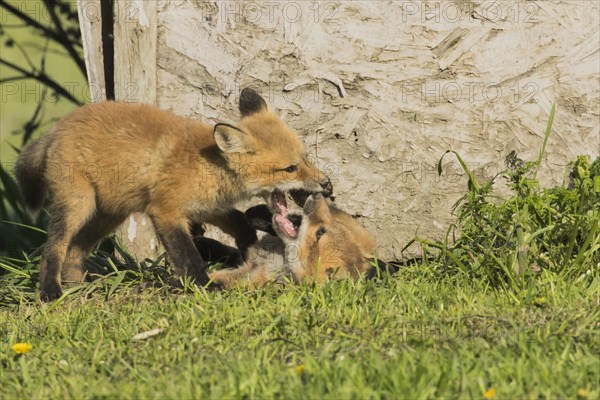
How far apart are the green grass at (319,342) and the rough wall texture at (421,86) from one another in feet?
3.99

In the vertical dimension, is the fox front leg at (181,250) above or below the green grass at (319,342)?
below

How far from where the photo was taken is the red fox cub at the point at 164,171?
563cm

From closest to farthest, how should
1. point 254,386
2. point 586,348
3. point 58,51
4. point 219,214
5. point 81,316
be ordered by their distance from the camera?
point 254,386
point 586,348
point 81,316
point 219,214
point 58,51

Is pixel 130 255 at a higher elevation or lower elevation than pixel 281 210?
lower

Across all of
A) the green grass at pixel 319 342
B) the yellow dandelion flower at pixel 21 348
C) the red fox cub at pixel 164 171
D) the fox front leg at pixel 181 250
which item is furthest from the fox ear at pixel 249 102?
the yellow dandelion flower at pixel 21 348

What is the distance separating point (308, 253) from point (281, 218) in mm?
382

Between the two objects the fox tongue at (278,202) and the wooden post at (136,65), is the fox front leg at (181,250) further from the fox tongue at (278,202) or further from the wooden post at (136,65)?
the wooden post at (136,65)

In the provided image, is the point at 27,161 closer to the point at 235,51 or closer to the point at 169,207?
the point at 169,207

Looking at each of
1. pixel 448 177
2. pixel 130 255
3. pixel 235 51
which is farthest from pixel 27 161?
pixel 448 177

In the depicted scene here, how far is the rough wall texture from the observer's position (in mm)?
6438

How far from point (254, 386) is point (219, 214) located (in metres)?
2.74

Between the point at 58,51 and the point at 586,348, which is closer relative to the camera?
the point at 586,348

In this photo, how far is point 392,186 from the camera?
649cm

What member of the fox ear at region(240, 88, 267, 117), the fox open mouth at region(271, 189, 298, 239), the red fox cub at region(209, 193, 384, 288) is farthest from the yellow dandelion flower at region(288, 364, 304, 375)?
the fox ear at region(240, 88, 267, 117)
